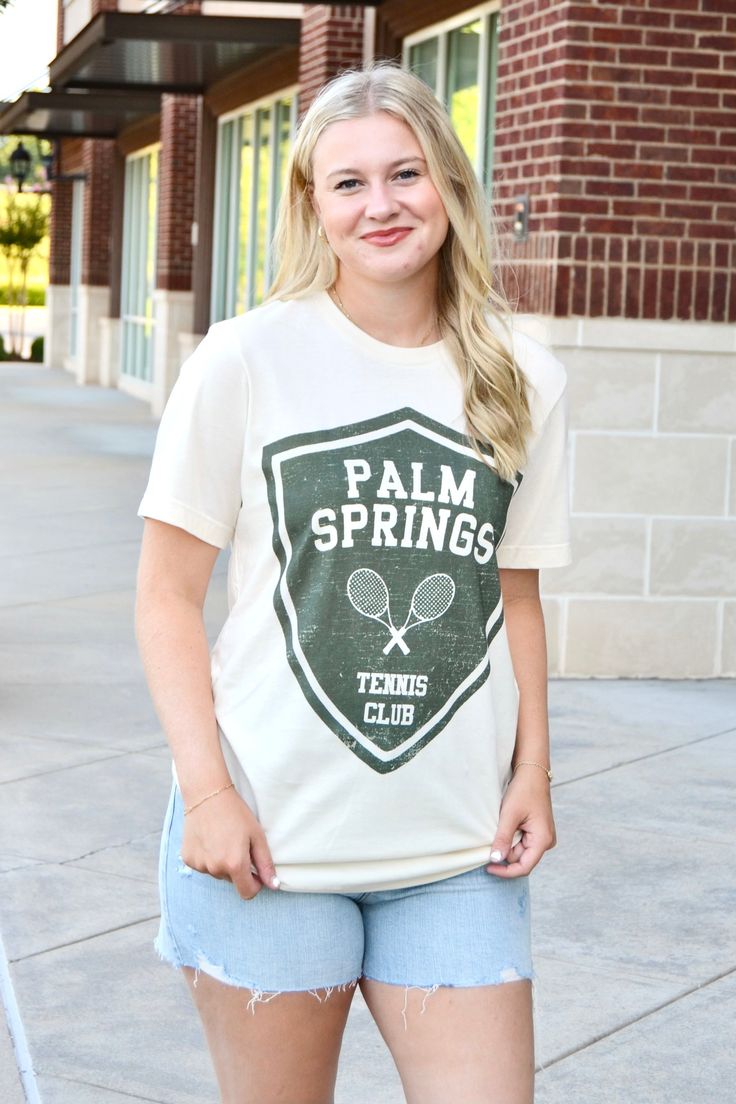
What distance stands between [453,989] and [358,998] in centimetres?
187

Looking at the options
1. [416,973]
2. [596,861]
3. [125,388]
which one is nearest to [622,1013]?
[596,861]

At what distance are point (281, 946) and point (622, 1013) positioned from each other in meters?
2.00

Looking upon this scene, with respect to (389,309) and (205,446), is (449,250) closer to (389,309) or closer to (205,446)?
(389,309)

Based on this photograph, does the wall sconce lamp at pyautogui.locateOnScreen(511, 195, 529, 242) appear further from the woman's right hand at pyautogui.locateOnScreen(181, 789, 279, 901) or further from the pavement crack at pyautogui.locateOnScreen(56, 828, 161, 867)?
the woman's right hand at pyautogui.locateOnScreen(181, 789, 279, 901)

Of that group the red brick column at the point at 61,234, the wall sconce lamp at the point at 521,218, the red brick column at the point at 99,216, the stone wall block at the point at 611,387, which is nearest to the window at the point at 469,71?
the wall sconce lamp at the point at 521,218

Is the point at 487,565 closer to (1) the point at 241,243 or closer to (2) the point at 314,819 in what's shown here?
(2) the point at 314,819

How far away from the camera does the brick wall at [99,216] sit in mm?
28875

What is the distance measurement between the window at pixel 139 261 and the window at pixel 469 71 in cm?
1431

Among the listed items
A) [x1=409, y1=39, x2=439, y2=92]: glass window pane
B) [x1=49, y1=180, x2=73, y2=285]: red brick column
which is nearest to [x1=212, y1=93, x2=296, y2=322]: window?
[x1=409, y1=39, x2=439, y2=92]: glass window pane

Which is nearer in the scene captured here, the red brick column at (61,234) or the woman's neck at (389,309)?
the woman's neck at (389,309)

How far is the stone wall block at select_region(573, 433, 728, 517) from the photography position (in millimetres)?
7676

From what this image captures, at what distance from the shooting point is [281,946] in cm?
216

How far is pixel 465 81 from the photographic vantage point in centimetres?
1087

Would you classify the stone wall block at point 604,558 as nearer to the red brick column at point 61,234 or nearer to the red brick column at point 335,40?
the red brick column at point 335,40
